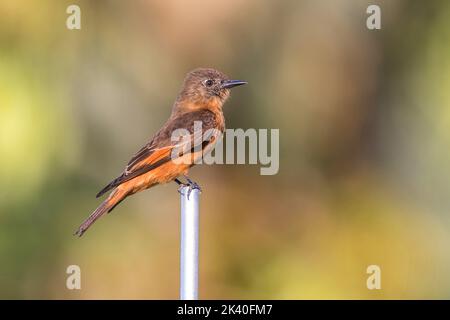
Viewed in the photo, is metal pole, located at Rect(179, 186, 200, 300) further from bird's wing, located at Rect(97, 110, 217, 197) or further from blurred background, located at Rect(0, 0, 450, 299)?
blurred background, located at Rect(0, 0, 450, 299)

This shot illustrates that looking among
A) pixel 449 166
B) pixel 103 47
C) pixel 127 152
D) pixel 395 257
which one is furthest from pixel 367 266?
pixel 103 47

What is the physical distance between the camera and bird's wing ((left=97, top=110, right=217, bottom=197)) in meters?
7.33

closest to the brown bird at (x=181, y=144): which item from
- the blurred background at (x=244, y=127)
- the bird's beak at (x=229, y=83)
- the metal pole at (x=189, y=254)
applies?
the bird's beak at (x=229, y=83)

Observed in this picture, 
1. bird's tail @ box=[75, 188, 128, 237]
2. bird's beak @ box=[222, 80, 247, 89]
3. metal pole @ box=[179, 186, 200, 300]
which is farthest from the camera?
bird's beak @ box=[222, 80, 247, 89]

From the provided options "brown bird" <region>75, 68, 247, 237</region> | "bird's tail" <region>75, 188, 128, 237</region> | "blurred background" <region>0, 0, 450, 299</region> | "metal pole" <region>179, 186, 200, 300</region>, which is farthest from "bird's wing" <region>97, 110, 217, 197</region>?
"metal pole" <region>179, 186, 200, 300</region>

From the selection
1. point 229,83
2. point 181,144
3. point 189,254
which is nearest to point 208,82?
point 229,83

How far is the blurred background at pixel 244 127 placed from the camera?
8727 millimetres

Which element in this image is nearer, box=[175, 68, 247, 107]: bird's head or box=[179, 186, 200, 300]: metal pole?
box=[179, 186, 200, 300]: metal pole

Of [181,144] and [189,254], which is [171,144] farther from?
[189,254]

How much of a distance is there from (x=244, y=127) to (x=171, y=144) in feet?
5.09

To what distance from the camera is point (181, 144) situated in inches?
302

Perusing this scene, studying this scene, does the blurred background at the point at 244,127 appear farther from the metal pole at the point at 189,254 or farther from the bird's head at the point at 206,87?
the metal pole at the point at 189,254

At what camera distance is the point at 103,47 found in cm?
918

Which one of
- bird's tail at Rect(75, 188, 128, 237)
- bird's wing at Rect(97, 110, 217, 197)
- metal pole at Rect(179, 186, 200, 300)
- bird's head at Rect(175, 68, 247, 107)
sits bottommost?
metal pole at Rect(179, 186, 200, 300)
